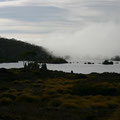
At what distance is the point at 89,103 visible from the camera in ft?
96.6

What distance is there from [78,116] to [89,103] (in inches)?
221

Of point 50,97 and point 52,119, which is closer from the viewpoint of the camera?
point 52,119

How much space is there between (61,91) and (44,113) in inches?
575

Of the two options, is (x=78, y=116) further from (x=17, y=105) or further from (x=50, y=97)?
(x=50, y=97)

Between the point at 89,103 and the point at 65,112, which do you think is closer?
the point at 65,112

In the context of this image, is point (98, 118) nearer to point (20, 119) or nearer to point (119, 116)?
point (119, 116)

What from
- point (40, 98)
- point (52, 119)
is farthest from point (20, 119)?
point (40, 98)

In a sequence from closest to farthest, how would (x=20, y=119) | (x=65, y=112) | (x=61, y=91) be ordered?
(x=20, y=119)
(x=65, y=112)
(x=61, y=91)

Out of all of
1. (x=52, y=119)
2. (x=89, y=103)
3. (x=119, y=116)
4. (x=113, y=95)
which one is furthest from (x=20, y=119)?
(x=113, y=95)

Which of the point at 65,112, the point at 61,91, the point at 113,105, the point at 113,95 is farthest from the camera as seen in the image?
the point at 61,91

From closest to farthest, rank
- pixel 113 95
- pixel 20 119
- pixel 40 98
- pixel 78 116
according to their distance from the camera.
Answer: pixel 20 119
pixel 78 116
pixel 40 98
pixel 113 95

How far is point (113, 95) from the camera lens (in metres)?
37.3

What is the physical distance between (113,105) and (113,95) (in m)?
8.76

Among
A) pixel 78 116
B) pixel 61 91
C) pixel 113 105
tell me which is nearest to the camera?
pixel 78 116
